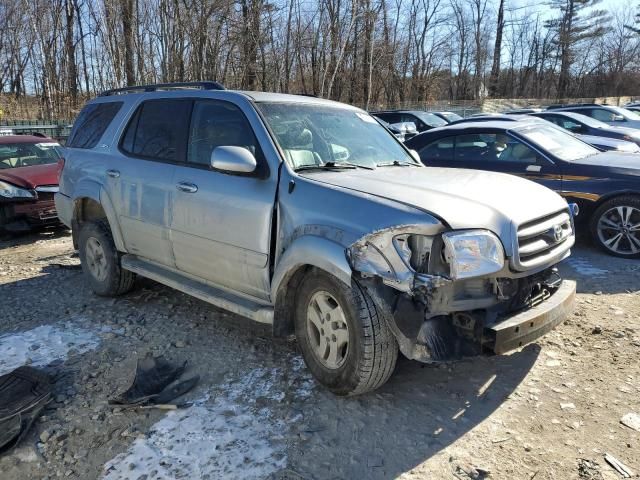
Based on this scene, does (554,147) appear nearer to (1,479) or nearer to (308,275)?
(308,275)

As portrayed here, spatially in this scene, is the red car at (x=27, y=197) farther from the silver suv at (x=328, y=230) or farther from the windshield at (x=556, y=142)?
the windshield at (x=556, y=142)

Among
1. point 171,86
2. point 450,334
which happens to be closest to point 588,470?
point 450,334

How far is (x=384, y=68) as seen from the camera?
38.4m

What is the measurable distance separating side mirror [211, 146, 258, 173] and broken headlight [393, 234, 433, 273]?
1156 millimetres

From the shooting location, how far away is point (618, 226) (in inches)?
244

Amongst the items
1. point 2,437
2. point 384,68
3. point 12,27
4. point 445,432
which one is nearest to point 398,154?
point 445,432

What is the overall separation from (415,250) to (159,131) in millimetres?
2713

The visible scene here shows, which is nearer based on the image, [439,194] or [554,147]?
[439,194]

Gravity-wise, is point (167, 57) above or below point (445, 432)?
above

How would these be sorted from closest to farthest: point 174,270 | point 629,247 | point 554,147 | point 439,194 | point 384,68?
1. point 439,194
2. point 174,270
3. point 629,247
4. point 554,147
5. point 384,68

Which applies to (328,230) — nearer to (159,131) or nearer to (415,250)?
(415,250)

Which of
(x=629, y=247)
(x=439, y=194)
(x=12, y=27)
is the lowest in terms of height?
(x=629, y=247)

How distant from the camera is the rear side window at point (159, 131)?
4312mm

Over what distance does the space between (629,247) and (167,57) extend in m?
19.0
